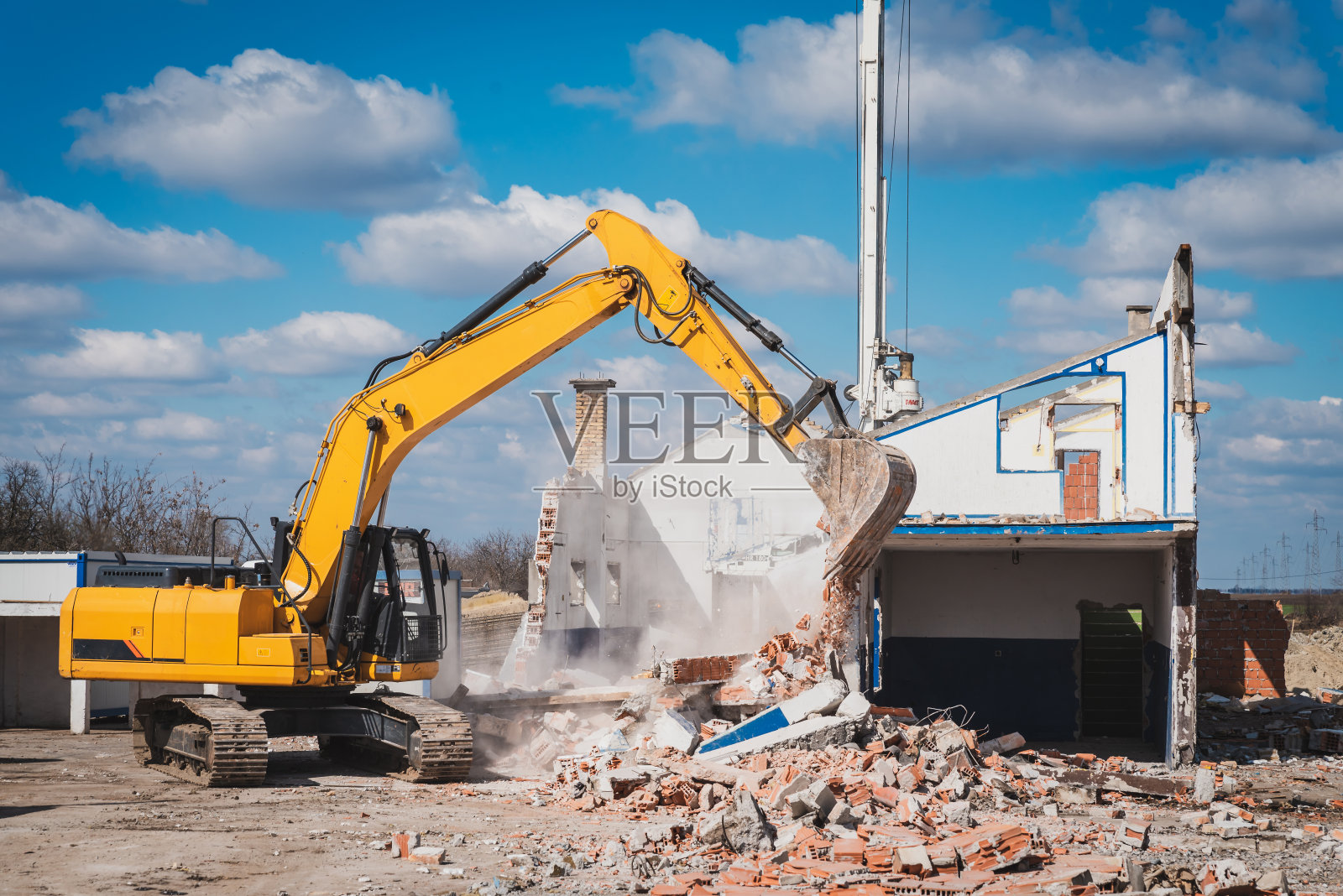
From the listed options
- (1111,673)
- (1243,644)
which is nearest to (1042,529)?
(1111,673)

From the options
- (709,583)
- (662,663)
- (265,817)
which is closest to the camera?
(265,817)

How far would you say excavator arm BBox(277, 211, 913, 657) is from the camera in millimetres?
10367

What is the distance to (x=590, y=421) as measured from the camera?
25141 mm

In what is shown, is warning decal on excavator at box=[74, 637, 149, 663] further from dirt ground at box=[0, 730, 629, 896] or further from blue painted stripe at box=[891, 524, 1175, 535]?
blue painted stripe at box=[891, 524, 1175, 535]

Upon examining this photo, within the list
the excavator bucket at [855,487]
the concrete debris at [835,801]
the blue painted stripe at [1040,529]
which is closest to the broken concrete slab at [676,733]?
the concrete debris at [835,801]

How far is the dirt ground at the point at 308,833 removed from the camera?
8.02 meters

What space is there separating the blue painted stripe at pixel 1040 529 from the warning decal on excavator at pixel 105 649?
8.27 meters

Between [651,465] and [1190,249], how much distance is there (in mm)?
13147

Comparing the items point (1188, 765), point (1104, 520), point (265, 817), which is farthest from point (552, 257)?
point (1188, 765)

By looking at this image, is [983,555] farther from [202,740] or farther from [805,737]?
[202,740]

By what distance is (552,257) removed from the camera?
11703 mm

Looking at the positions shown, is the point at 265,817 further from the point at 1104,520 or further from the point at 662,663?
the point at 1104,520

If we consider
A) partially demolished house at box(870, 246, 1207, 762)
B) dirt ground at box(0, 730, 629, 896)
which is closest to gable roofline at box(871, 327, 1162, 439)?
partially demolished house at box(870, 246, 1207, 762)

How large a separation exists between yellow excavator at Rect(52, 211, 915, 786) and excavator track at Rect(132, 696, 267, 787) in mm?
18
